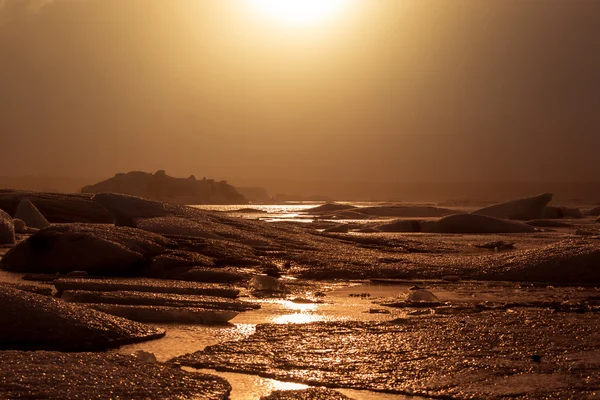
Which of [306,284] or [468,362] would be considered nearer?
[468,362]

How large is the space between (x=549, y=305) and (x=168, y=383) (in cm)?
454

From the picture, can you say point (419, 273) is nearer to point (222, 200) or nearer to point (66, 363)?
point (66, 363)

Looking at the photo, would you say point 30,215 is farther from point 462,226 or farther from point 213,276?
point 462,226

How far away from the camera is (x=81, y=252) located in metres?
8.78

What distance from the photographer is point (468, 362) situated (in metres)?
4.26

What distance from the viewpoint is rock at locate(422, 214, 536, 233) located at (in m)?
20.4

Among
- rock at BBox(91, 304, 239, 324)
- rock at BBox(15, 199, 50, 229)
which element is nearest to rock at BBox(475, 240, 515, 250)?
rock at BBox(91, 304, 239, 324)

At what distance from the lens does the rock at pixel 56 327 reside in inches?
176

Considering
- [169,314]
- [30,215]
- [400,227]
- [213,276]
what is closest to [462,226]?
[400,227]

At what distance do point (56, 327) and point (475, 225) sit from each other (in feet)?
59.6

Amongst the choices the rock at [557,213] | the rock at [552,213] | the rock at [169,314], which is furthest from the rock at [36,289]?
the rock at [552,213]

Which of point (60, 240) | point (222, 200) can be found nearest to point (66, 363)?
point (60, 240)

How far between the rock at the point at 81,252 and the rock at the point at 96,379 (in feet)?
16.1

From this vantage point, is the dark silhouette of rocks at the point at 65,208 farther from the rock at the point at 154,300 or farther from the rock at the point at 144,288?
the rock at the point at 154,300
